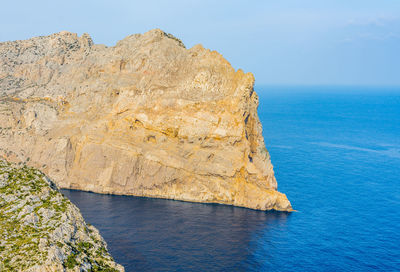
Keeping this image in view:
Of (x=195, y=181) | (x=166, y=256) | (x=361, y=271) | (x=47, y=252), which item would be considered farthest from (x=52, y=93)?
(x=361, y=271)

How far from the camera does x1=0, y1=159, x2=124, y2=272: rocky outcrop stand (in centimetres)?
3947

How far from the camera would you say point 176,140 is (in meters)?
107

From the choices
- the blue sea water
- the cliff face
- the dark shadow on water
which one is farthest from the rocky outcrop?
the cliff face

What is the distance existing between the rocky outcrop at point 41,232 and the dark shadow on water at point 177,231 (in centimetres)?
2188

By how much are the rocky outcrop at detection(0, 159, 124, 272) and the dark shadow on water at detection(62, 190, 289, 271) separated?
21876 mm

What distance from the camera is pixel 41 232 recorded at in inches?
1713

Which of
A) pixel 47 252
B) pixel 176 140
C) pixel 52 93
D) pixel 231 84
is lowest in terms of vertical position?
pixel 47 252

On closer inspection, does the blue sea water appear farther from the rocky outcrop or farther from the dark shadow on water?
the rocky outcrop

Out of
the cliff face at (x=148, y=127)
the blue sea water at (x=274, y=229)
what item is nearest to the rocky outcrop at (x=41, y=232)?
the blue sea water at (x=274, y=229)

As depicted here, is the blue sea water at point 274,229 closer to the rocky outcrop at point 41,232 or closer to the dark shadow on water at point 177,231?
the dark shadow on water at point 177,231

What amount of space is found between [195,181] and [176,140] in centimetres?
1263

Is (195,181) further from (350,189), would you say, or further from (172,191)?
(350,189)

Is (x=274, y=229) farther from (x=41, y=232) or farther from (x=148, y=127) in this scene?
(x=41, y=232)

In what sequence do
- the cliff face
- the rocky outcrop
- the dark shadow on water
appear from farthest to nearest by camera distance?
the cliff face
the dark shadow on water
the rocky outcrop
